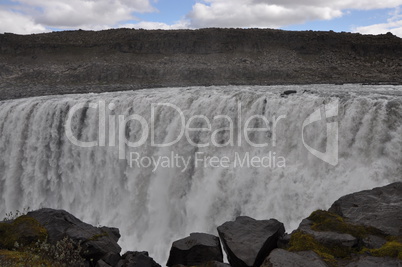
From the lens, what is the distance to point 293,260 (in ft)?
21.1

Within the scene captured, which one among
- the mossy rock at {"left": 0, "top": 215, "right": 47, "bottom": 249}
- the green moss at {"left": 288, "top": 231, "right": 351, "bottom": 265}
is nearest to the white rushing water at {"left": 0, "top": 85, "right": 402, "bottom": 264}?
the green moss at {"left": 288, "top": 231, "right": 351, "bottom": 265}

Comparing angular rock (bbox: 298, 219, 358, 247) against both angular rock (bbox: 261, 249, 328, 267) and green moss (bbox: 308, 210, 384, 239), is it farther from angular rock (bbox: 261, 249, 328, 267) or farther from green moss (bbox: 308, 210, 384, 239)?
angular rock (bbox: 261, 249, 328, 267)

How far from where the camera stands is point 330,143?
13.4 meters

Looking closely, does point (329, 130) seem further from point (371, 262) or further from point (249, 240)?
point (371, 262)

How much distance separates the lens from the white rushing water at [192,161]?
12.8 meters

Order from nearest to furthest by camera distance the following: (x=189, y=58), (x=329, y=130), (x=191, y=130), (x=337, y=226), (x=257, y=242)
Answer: (x=337, y=226), (x=257, y=242), (x=329, y=130), (x=191, y=130), (x=189, y=58)

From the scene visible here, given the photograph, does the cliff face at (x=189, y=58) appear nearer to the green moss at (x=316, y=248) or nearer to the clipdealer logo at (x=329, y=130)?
the clipdealer logo at (x=329, y=130)

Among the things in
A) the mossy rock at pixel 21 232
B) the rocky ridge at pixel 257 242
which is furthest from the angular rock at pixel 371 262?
the mossy rock at pixel 21 232

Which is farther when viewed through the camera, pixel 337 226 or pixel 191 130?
pixel 191 130

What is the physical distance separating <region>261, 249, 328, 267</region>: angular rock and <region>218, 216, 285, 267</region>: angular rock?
0.78 m

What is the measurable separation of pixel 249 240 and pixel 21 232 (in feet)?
16.0

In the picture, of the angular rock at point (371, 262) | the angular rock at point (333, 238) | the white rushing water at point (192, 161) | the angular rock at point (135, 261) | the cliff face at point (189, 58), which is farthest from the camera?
the cliff face at point (189, 58)

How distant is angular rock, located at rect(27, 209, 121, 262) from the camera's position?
819cm

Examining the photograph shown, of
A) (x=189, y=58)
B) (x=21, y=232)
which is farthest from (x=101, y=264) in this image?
(x=189, y=58)
